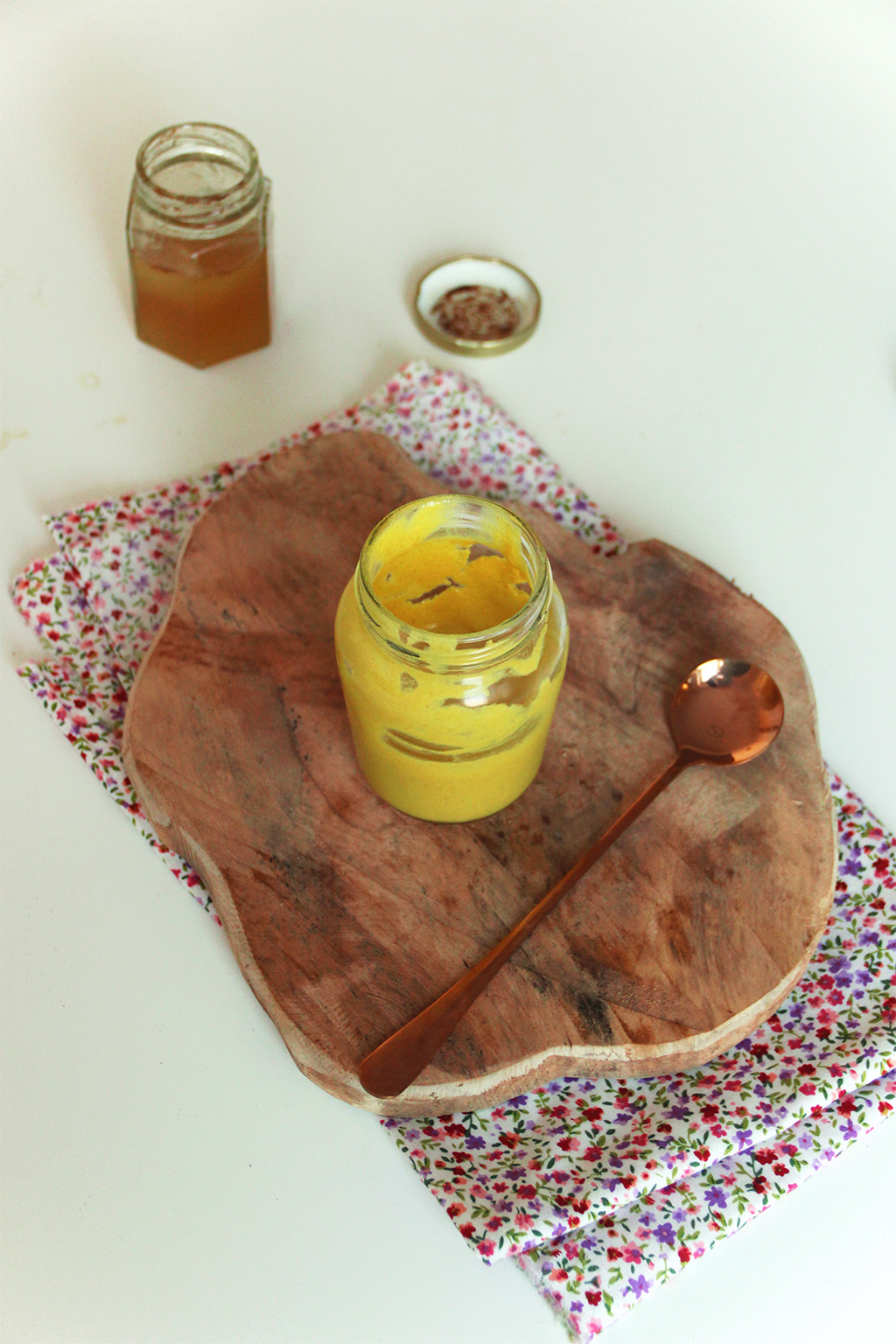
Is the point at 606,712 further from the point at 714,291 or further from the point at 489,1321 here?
the point at 714,291

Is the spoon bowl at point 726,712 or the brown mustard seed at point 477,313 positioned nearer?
the spoon bowl at point 726,712

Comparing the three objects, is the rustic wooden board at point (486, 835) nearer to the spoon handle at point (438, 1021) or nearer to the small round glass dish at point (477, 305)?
the spoon handle at point (438, 1021)

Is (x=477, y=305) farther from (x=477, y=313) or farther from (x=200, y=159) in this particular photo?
(x=200, y=159)

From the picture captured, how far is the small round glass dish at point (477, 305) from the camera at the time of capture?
161cm

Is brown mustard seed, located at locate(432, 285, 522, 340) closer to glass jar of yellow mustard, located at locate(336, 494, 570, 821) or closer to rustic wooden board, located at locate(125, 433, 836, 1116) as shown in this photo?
rustic wooden board, located at locate(125, 433, 836, 1116)

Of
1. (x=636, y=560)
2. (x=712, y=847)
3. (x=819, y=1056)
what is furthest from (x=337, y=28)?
(x=819, y=1056)

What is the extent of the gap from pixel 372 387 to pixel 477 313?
0.66ft

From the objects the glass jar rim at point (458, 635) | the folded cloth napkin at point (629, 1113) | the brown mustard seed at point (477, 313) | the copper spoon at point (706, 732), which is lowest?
the folded cloth napkin at point (629, 1113)

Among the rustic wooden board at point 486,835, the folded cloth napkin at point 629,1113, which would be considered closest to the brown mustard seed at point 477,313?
the rustic wooden board at point 486,835

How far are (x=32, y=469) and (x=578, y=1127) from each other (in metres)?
0.98

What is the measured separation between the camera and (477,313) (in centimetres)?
165

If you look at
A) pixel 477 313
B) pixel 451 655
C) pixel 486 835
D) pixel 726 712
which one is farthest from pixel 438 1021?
pixel 477 313

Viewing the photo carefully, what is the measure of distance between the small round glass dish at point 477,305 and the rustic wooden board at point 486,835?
15.3 inches

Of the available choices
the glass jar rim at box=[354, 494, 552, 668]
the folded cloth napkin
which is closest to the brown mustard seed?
the folded cloth napkin
